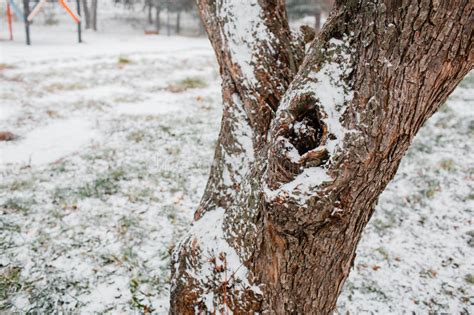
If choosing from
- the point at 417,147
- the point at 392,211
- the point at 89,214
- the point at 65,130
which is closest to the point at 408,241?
the point at 392,211

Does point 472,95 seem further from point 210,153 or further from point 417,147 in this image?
point 210,153

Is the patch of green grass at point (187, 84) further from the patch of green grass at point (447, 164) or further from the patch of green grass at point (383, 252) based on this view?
the patch of green grass at point (383, 252)

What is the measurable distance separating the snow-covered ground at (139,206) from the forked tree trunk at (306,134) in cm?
122

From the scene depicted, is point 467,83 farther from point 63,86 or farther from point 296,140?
point 63,86

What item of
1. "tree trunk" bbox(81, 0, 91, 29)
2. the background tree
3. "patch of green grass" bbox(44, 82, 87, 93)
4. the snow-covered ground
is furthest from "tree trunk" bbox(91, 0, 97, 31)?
the snow-covered ground

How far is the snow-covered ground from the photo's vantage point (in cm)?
321

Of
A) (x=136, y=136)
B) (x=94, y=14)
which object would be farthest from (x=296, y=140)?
(x=94, y=14)

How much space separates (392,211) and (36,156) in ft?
17.1

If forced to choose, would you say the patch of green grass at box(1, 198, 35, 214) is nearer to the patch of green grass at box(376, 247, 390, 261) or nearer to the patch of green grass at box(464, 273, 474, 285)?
the patch of green grass at box(376, 247, 390, 261)

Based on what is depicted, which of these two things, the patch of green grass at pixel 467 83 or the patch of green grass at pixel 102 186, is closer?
the patch of green grass at pixel 102 186

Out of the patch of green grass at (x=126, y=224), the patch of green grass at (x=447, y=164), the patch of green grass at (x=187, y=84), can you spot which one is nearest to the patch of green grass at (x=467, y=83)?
the patch of green grass at (x=447, y=164)

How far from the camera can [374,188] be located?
1.65 meters

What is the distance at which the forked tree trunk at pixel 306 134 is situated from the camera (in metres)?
1.42

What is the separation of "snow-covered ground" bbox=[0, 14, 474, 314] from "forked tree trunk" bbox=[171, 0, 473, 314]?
1.22m
